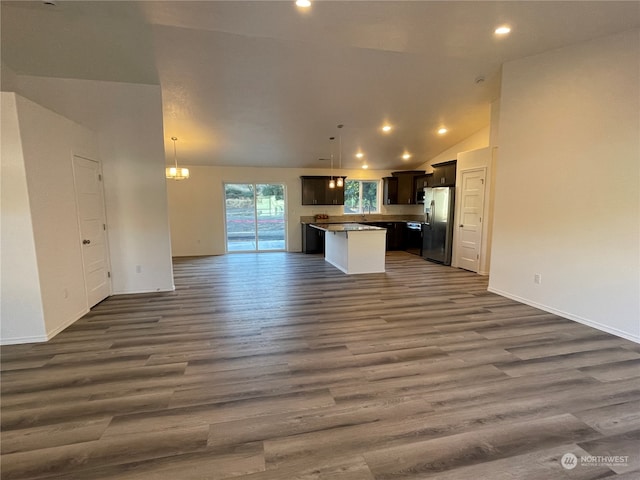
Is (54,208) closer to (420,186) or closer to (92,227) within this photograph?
(92,227)

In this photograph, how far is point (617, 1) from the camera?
105 inches

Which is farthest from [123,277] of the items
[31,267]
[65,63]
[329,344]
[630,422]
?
[630,422]

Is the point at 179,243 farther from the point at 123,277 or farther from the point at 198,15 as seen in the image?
the point at 198,15

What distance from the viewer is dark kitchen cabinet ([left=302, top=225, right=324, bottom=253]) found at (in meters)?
8.60

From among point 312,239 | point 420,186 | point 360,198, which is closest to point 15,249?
point 312,239

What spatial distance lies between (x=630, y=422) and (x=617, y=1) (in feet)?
11.2

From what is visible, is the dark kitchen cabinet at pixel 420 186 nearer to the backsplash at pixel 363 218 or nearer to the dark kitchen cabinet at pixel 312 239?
the backsplash at pixel 363 218

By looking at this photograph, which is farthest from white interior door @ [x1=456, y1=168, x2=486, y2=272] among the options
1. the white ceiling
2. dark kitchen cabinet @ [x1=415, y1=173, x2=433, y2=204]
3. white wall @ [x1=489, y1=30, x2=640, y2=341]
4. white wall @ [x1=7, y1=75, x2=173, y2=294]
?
white wall @ [x1=7, y1=75, x2=173, y2=294]

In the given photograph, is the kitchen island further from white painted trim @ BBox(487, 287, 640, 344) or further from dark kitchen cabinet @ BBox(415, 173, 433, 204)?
dark kitchen cabinet @ BBox(415, 173, 433, 204)

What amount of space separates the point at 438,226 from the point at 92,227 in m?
6.62

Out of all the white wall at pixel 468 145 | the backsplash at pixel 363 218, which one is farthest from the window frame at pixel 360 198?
the white wall at pixel 468 145

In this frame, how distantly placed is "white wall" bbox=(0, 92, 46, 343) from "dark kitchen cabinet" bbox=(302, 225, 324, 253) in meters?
6.10

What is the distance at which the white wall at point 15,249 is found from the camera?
289cm

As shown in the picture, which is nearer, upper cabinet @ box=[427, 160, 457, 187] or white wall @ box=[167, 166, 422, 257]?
upper cabinet @ box=[427, 160, 457, 187]
